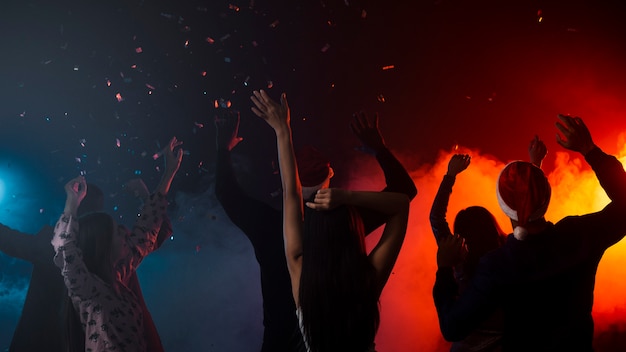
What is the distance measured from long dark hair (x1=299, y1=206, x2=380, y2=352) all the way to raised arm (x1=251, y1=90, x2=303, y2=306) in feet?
0.36

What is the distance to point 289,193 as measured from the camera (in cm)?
284

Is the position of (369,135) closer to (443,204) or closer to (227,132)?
(443,204)

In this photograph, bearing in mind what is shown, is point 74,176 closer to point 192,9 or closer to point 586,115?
point 192,9

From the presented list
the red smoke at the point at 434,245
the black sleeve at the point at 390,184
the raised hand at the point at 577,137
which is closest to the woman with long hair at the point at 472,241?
the black sleeve at the point at 390,184

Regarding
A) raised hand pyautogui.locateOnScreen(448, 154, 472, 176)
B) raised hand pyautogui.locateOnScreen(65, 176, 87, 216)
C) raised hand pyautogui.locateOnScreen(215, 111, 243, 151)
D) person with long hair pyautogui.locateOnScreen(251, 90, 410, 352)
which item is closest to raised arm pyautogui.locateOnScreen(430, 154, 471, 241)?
raised hand pyautogui.locateOnScreen(448, 154, 472, 176)

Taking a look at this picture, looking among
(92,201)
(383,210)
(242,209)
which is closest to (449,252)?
(383,210)

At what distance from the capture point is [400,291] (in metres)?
4.53

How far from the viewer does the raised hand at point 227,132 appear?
13.6 ft

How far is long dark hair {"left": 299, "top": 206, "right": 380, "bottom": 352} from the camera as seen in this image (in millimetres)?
2471

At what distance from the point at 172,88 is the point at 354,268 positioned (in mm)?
2996

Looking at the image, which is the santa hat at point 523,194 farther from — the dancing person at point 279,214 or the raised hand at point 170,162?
the raised hand at point 170,162

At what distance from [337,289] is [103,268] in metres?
2.20

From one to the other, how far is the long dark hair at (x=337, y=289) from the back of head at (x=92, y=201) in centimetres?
272

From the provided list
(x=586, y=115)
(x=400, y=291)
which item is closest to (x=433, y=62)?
(x=586, y=115)
